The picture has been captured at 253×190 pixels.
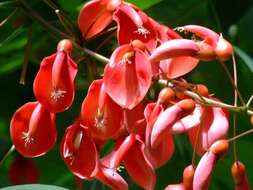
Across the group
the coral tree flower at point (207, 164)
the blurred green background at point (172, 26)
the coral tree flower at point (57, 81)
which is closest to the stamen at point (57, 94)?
the coral tree flower at point (57, 81)

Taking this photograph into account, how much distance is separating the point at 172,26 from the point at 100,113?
1.91 feet

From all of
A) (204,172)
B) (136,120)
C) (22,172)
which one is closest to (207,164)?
(204,172)

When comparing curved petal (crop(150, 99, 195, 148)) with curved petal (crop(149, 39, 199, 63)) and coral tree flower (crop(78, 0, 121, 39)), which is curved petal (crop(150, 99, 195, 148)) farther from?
coral tree flower (crop(78, 0, 121, 39))

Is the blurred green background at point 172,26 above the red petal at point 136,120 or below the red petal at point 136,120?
below

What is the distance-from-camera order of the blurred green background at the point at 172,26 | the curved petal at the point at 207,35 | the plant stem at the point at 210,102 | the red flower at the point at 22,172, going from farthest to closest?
the blurred green background at the point at 172,26 < the red flower at the point at 22,172 < the curved petal at the point at 207,35 < the plant stem at the point at 210,102

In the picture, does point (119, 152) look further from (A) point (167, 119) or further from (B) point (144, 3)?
(B) point (144, 3)

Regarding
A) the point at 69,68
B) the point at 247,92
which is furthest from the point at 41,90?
the point at 247,92

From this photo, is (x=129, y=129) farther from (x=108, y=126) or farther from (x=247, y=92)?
(x=247, y=92)

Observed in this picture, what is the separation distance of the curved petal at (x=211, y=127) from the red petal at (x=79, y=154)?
0.52ft

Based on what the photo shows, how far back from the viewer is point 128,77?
123 centimetres

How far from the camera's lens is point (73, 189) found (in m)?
2.04

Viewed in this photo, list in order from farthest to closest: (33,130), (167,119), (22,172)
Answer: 1. (22,172)
2. (33,130)
3. (167,119)

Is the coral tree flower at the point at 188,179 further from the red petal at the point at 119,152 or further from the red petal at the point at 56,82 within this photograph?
the red petal at the point at 56,82

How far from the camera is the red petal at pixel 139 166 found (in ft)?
4.14
